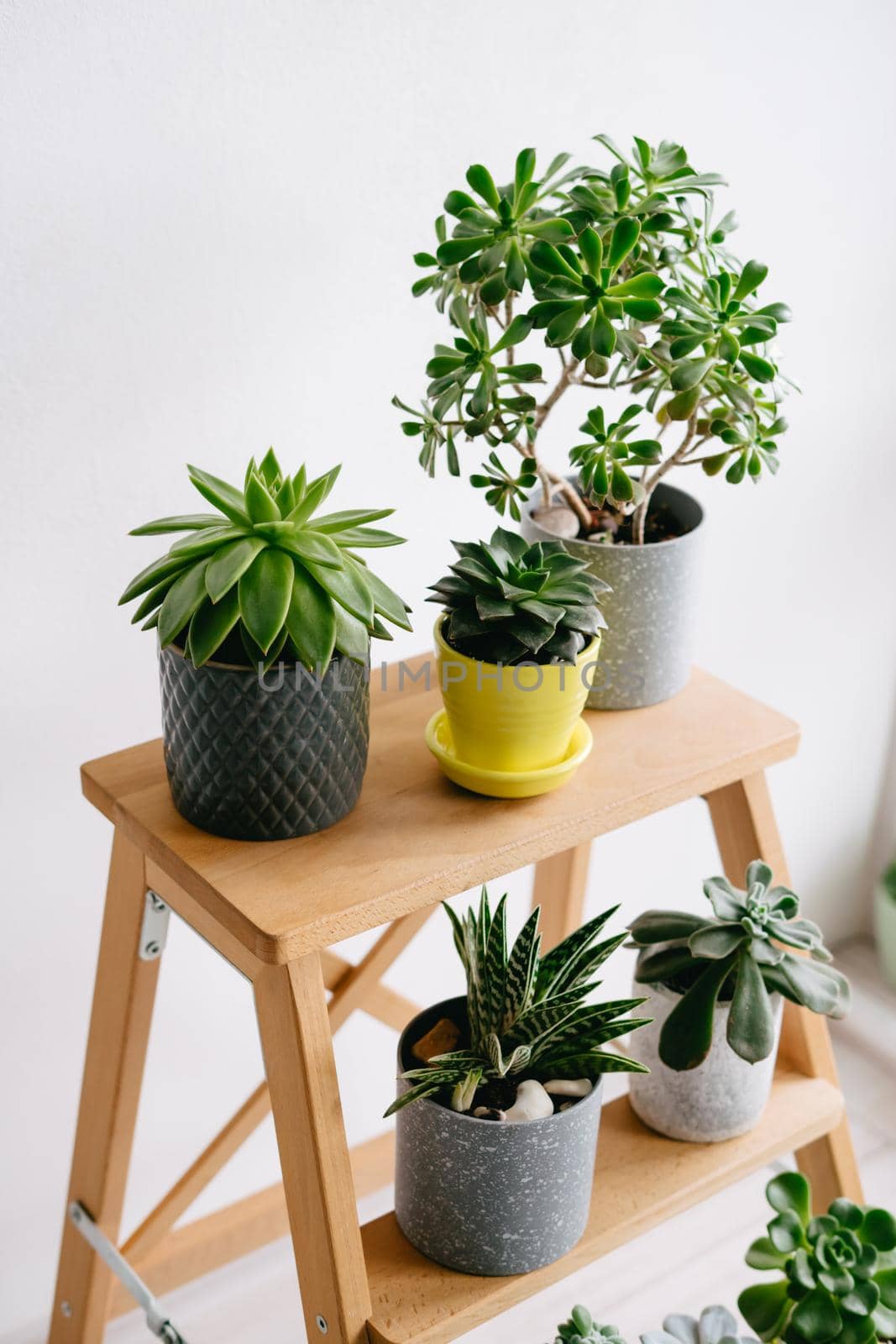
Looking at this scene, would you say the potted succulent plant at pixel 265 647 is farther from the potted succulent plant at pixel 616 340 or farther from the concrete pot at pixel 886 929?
the concrete pot at pixel 886 929

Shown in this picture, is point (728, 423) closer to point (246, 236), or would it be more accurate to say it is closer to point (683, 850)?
point (246, 236)

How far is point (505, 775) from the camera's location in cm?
97

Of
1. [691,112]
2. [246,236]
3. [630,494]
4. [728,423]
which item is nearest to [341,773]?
[630,494]

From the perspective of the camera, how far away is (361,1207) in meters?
1.63

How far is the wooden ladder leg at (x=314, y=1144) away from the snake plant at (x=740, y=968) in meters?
0.30

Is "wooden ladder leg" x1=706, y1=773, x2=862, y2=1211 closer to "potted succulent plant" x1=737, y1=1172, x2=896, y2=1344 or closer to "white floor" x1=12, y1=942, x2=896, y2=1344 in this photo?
"potted succulent plant" x1=737, y1=1172, x2=896, y2=1344

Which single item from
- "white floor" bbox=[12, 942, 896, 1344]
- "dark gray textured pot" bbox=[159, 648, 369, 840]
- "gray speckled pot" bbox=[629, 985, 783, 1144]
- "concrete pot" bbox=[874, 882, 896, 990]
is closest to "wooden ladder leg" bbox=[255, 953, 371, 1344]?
"dark gray textured pot" bbox=[159, 648, 369, 840]

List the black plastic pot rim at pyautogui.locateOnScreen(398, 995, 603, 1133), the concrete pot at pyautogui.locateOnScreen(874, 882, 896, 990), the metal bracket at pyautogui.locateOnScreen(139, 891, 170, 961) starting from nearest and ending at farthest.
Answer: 1. the black plastic pot rim at pyautogui.locateOnScreen(398, 995, 603, 1133)
2. the metal bracket at pyautogui.locateOnScreen(139, 891, 170, 961)
3. the concrete pot at pyautogui.locateOnScreen(874, 882, 896, 990)

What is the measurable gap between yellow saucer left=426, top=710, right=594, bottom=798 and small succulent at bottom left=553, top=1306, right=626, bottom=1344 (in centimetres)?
41

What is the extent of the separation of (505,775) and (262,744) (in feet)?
0.63

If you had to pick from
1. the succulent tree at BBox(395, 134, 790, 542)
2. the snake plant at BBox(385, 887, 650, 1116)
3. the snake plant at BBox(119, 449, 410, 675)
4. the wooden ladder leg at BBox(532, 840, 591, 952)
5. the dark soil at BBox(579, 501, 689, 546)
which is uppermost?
the succulent tree at BBox(395, 134, 790, 542)

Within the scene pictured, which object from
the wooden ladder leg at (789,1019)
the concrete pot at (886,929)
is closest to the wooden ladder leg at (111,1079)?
the wooden ladder leg at (789,1019)

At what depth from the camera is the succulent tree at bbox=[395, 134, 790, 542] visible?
35.2 inches

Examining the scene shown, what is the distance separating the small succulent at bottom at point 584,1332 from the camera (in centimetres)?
103
